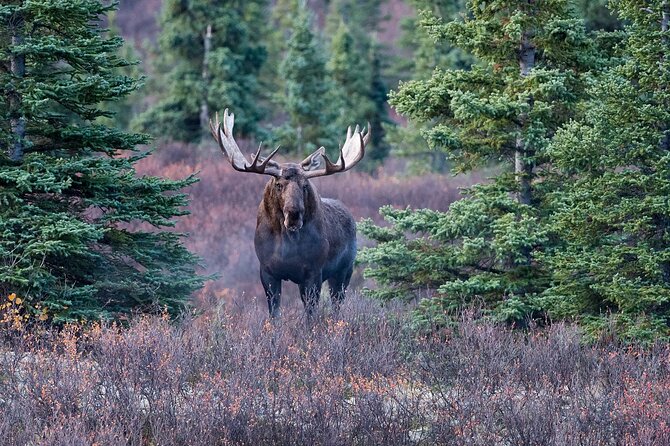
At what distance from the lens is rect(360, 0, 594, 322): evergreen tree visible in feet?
39.9

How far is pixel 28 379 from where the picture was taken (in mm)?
8648

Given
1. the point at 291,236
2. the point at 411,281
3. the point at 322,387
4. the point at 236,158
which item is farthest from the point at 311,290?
the point at 322,387

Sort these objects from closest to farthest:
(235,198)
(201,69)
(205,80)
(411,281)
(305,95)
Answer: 1. (411,281)
2. (235,198)
3. (205,80)
4. (201,69)
5. (305,95)

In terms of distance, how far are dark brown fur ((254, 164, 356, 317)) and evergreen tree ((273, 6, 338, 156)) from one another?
70.4ft

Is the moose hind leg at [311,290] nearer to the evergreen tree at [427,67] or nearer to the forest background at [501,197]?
the forest background at [501,197]

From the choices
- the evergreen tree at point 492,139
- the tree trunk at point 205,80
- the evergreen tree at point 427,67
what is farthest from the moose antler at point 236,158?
the evergreen tree at point 427,67

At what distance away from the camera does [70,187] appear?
11.4 metres

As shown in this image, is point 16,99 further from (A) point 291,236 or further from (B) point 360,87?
(B) point 360,87

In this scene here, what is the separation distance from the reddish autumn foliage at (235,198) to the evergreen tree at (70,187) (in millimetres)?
7173

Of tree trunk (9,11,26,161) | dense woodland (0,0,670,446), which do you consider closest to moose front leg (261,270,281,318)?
dense woodland (0,0,670,446)

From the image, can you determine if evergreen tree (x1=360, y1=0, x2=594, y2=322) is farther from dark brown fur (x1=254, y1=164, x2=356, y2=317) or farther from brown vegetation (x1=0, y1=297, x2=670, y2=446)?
brown vegetation (x1=0, y1=297, x2=670, y2=446)

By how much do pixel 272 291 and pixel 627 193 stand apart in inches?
178

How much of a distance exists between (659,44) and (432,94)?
2812 millimetres

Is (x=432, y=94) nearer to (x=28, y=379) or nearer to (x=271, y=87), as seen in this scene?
(x=28, y=379)
